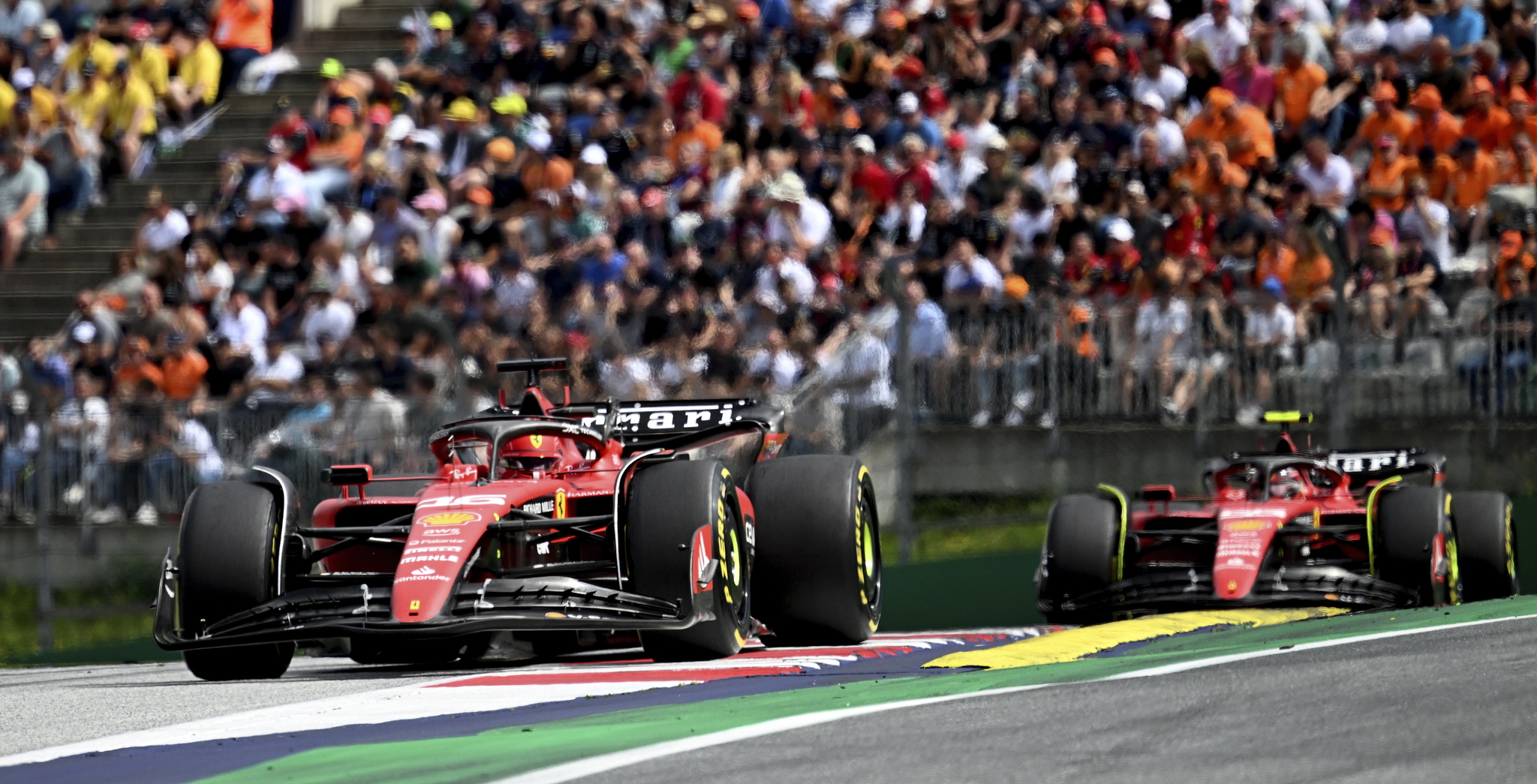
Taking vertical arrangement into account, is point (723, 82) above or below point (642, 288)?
above

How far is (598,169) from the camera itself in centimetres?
1869

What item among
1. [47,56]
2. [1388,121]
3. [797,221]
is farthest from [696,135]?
[47,56]

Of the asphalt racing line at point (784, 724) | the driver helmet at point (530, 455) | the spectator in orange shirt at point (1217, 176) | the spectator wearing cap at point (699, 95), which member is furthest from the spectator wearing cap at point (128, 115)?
the asphalt racing line at point (784, 724)

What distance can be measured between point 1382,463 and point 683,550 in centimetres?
527

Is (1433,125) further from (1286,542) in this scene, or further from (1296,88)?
(1286,542)

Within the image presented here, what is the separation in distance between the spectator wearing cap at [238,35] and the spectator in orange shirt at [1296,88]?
1160 centimetres

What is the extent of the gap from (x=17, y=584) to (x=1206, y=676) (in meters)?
9.10

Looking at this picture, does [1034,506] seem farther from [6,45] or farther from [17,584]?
[6,45]

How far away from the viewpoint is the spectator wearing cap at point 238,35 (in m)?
24.1

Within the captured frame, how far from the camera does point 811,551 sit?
1049 cm

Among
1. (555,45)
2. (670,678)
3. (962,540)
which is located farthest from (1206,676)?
(555,45)

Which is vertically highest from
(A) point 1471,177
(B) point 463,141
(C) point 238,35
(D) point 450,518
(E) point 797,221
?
(C) point 238,35

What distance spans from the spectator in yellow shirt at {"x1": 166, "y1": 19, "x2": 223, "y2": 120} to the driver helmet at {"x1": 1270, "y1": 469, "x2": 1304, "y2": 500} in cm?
1440

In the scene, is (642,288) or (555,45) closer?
(642,288)
